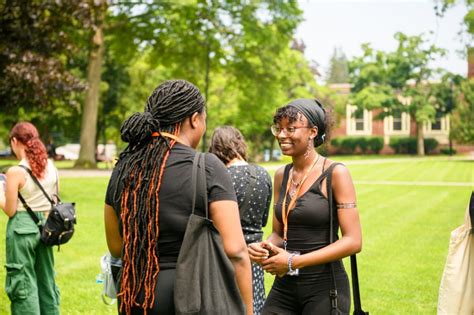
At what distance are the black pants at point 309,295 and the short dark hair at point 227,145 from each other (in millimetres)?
1828

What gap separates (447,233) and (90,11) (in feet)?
39.5

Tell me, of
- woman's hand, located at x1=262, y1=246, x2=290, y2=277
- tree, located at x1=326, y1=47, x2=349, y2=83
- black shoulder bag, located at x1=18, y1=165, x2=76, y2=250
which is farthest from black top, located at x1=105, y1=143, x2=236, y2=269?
tree, located at x1=326, y1=47, x2=349, y2=83

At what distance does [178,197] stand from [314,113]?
130 cm

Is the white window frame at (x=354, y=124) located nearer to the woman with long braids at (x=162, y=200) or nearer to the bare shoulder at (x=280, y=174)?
the bare shoulder at (x=280, y=174)

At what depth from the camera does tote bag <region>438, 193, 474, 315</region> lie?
4105mm

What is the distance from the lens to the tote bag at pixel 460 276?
13.5 feet

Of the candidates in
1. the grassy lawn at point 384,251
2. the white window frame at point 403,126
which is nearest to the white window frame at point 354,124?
the white window frame at point 403,126

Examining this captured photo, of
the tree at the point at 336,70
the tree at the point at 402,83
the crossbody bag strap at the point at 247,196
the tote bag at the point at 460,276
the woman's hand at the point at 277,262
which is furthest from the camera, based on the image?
the tree at the point at 336,70

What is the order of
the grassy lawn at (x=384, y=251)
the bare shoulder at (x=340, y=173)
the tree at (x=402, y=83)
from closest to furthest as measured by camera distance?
1. the bare shoulder at (x=340, y=173)
2. the grassy lawn at (x=384, y=251)
3. the tree at (x=402, y=83)

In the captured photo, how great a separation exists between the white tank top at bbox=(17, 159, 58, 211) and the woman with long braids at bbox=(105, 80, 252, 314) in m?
2.89

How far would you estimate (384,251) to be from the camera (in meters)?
12.0

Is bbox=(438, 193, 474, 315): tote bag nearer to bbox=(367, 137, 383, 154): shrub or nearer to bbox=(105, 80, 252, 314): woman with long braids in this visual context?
bbox=(105, 80, 252, 314): woman with long braids

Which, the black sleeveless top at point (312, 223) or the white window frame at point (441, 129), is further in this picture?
the white window frame at point (441, 129)

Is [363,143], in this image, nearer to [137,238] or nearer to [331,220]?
[331,220]
